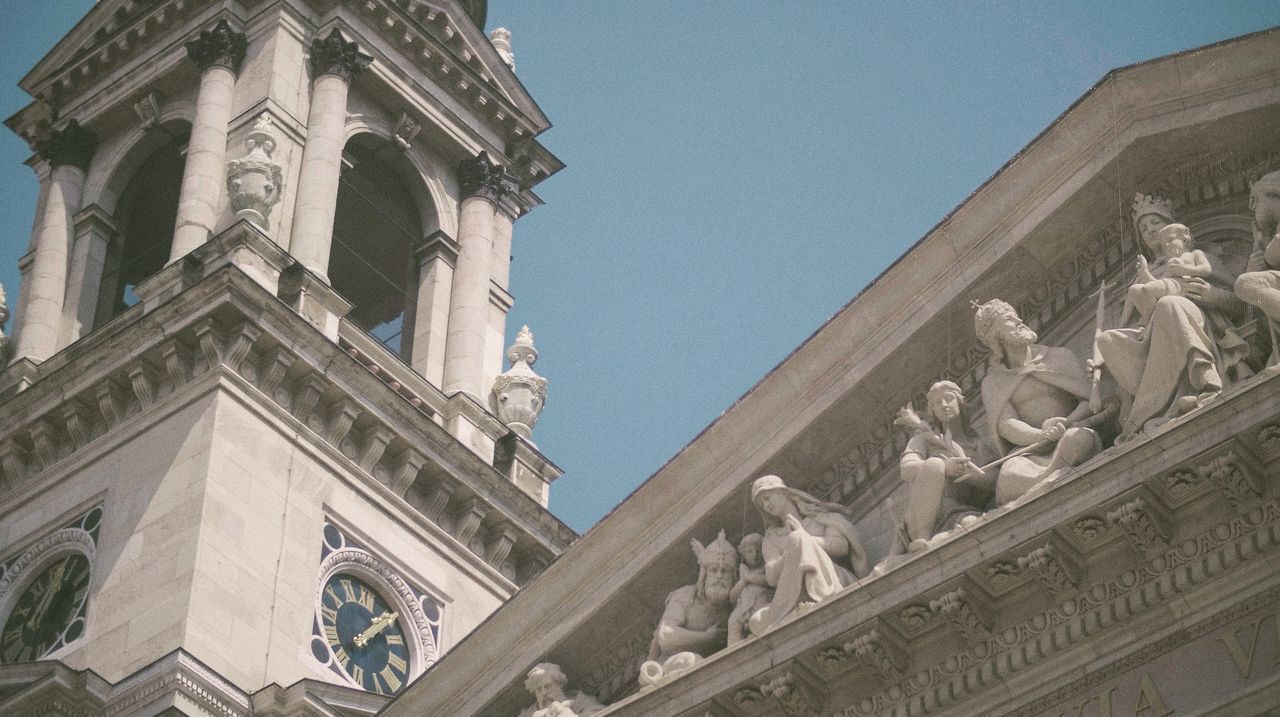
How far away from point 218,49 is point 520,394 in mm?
6342

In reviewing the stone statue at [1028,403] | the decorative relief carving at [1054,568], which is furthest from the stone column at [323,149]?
the decorative relief carving at [1054,568]

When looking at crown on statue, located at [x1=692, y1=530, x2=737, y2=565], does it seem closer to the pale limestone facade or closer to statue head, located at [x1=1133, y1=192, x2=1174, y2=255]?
the pale limestone facade

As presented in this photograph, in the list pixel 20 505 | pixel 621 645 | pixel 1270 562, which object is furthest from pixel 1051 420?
pixel 20 505

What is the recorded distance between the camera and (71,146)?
41.9m

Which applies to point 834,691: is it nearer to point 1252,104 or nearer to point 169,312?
point 1252,104

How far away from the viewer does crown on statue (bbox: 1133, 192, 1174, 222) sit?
21.8m

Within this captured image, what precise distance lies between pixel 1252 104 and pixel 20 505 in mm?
19519

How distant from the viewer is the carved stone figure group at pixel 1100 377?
20.2m

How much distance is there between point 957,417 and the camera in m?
22.0

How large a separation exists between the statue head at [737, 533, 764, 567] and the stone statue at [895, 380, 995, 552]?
59.4 inches

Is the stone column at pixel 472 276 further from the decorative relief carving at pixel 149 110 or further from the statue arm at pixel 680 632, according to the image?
the statue arm at pixel 680 632

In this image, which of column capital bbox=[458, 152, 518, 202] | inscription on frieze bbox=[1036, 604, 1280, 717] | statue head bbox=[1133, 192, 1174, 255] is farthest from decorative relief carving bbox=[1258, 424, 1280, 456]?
column capital bbox=[458, 152, 518, 202]

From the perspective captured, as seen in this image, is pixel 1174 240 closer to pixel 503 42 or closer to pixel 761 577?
pixel 761 577

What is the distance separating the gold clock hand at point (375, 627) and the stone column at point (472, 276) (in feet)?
13.6
